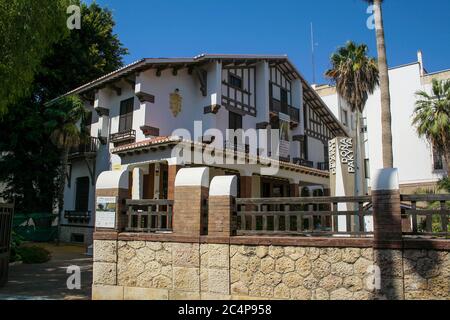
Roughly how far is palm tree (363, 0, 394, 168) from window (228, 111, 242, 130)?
893 centimetres

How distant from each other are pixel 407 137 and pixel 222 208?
25650 mm

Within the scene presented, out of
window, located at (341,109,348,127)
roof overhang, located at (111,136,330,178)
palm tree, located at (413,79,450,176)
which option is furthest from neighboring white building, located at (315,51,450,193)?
roof overhang, located at (111,136,330,178)

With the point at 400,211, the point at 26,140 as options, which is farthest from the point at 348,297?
the point at 26,140

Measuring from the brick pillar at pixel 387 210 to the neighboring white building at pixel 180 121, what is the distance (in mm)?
8771

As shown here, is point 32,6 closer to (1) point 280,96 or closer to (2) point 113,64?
(1) point 280,96

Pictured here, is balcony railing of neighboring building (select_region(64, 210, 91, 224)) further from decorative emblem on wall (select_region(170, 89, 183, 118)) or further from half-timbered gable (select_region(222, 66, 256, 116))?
half-timbered gable (select_region(222, 66, 256, 116))

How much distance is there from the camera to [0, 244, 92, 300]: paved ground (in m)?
9.27

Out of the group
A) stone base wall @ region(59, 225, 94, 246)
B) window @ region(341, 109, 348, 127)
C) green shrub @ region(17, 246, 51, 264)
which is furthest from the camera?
window @ region(341, 109, 348, 127)

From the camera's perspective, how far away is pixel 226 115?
68.3 ft

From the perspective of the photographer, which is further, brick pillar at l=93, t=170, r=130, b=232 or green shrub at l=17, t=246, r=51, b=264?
green shrub at l=17, t=246, r=51, b=264

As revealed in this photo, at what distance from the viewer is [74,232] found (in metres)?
22.8

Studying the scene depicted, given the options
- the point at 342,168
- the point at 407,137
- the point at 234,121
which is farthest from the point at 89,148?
the point at 407,137

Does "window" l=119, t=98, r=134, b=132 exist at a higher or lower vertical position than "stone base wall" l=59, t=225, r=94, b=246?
higher

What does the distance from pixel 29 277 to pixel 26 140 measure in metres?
14.4
